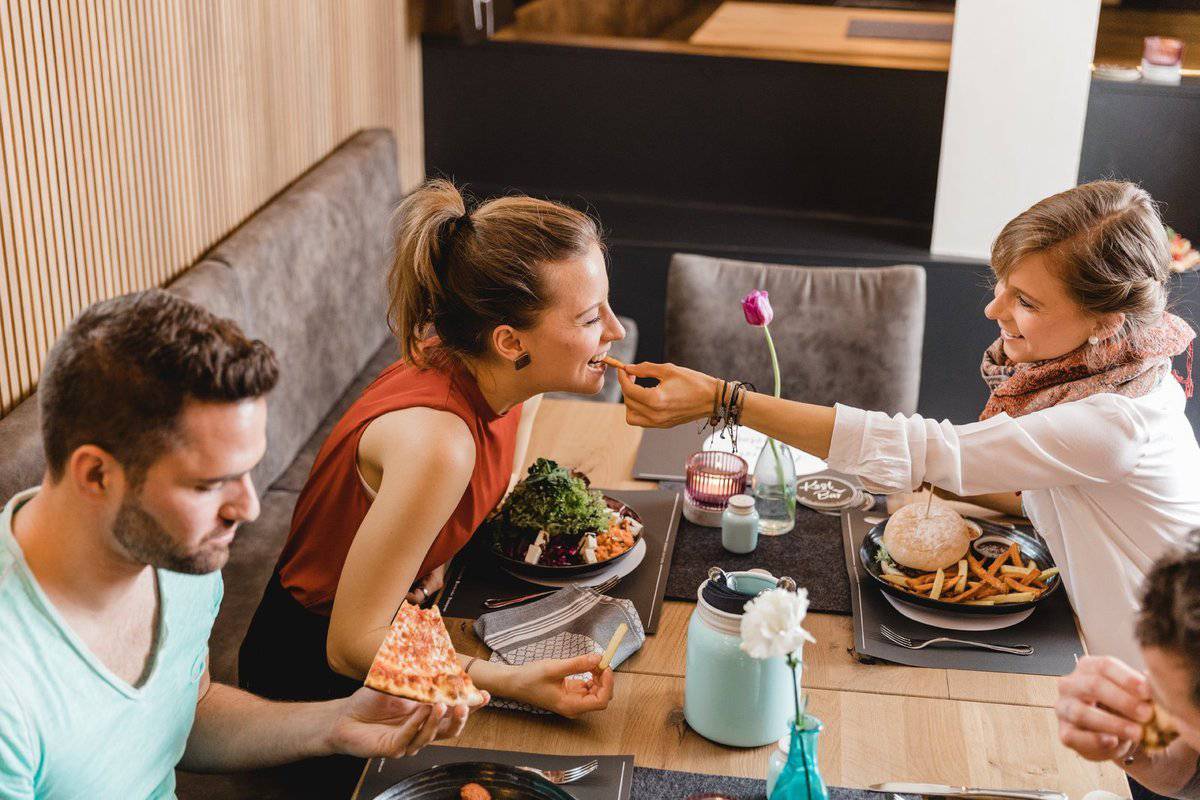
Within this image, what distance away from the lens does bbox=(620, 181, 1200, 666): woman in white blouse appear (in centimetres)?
174

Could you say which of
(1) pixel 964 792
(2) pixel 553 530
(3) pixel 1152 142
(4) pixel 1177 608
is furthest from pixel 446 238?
(3) pixel 1152 142

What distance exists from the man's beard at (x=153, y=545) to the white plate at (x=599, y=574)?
24.6 inches

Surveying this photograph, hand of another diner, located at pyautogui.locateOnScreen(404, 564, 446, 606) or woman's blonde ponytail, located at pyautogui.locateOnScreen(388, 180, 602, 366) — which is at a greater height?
woman's blonde ponytail, located at pyautogui.locateOnScreen(388, 180, 602, 366)

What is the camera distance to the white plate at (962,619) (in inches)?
67.0

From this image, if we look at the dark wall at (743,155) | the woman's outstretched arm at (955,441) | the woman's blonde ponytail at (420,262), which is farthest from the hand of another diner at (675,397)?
the dark wall at (743,155)

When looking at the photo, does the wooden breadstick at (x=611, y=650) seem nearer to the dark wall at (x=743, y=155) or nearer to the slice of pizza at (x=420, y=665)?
the slice of pizza at (x=420, y=665)

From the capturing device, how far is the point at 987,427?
177cm

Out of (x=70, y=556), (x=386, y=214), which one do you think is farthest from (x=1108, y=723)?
(x=386, y=214)

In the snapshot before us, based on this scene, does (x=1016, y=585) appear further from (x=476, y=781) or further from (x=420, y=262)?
(x=420, y=262)

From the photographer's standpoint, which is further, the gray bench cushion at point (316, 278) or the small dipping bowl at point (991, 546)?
the gray bench cushion at point (316, 278)

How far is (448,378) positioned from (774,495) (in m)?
0.58

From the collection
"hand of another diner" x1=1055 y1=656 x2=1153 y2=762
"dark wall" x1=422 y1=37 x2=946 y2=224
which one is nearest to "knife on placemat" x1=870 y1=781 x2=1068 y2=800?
"hand of another diner" x1=1055 y1=656 x2=1153 y2=762

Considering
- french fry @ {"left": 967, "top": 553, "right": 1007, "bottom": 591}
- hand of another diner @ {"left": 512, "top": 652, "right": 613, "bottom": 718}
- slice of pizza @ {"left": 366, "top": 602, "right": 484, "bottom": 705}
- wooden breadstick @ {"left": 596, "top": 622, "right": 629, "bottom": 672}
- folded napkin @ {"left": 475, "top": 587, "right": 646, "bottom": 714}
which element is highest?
slice of pizza @ {"left": 366, "top": 602, "right": 484, "bottom": 705}

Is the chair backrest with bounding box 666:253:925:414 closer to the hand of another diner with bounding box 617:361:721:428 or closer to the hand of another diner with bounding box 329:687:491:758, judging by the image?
the hand of another diner with bounding box 617:361:721:428
